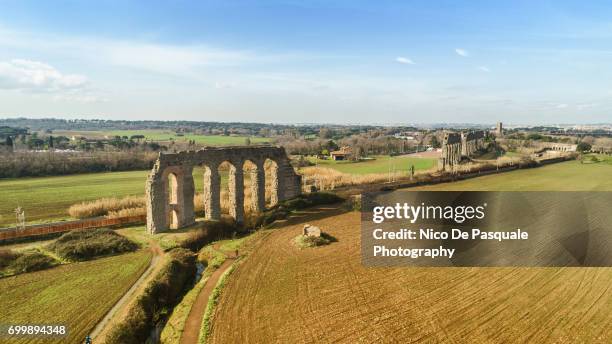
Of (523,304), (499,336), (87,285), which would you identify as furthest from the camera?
(87,285)

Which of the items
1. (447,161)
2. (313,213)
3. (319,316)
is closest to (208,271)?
(319,316)

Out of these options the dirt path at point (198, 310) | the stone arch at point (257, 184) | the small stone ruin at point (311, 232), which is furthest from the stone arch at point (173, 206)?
the small stone ruin at point (311, 232)

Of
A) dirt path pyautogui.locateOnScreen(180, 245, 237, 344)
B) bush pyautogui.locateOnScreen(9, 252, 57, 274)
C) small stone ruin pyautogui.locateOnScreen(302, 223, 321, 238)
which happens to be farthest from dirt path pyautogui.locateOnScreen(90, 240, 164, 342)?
small stone ruin pyautogui.locateOnScreen(302, 223, 321, 238)

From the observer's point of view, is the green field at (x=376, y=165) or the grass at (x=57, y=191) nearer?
the grass at (x=57, y=191)

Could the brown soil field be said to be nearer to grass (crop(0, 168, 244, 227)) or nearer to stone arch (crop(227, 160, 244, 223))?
stone arch (crop(227, 160, 244, 223))

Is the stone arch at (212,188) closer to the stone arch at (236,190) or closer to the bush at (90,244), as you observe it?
the stone arch at (236,190)

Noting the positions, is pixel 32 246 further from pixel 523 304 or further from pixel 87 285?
pixel 523 304
